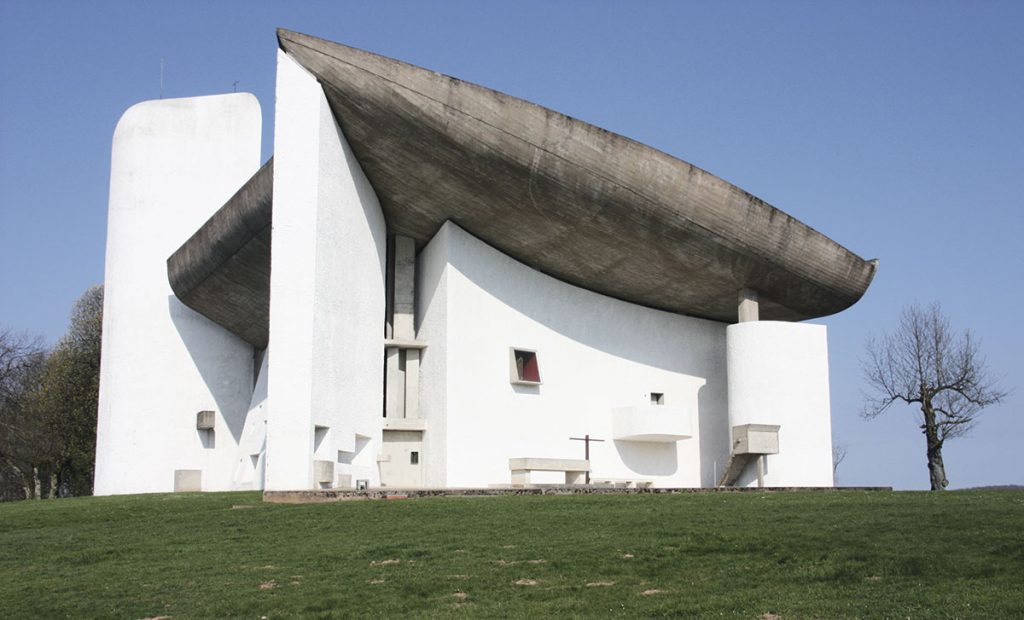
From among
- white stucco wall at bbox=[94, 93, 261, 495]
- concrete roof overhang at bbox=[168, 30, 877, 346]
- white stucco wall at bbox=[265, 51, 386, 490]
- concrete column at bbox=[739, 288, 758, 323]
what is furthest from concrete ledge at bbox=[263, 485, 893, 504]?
white stucco wall at bbox=[94, 93, 261, 495]

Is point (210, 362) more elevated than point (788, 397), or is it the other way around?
point (210, 362)

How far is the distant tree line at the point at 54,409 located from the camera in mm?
42594

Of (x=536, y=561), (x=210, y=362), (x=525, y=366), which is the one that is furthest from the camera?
(x=210, y=362)

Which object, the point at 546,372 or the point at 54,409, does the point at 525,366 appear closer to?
the point at 546,372

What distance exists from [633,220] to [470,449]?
7.20 metres

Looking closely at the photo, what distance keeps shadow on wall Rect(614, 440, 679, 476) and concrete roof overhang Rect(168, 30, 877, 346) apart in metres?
4.15

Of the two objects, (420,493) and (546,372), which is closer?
(420,493)

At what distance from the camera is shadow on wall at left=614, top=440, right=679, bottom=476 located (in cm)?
3036

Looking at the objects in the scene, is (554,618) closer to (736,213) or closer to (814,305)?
(736,213)

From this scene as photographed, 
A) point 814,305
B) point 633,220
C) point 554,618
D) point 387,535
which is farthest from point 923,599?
point 814,305

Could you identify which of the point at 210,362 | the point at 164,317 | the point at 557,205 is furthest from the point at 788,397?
the point at 164,317

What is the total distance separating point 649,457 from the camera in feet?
101

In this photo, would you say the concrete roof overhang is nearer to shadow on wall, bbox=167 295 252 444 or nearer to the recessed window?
shadow on wall, bbox=167 295 252 444

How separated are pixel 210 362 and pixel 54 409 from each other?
42.4 ft
